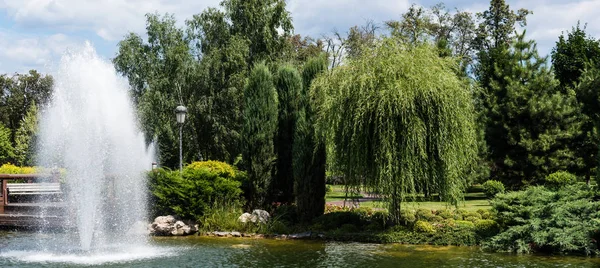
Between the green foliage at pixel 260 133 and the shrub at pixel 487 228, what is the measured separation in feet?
21.4

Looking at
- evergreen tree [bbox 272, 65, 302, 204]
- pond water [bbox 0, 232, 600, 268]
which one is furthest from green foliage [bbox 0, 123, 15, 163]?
evergreen tree [bbox 272, 65, 302, 204]

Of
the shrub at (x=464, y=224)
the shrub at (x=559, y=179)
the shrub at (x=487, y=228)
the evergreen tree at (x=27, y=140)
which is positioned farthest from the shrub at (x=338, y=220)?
the evergreen tree at (x=27, y=140)

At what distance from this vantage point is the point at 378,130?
1540 cm

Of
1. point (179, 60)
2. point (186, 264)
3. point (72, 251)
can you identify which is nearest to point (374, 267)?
point (186, 264)

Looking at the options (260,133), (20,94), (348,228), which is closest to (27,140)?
(20,94)

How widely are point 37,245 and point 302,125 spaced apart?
7.86m

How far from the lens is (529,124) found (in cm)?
2453

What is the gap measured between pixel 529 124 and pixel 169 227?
1532 centimetres

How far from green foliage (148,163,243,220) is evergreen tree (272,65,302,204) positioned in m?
1.42

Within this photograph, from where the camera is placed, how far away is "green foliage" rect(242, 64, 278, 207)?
18562 mm

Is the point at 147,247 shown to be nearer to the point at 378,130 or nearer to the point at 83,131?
the point at 83,131

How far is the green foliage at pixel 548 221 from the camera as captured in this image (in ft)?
43.5

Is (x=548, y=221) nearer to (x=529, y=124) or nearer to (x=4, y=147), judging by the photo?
(x=529, y=124)

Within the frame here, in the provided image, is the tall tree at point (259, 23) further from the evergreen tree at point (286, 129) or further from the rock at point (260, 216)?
the rock at point (260, 216)
